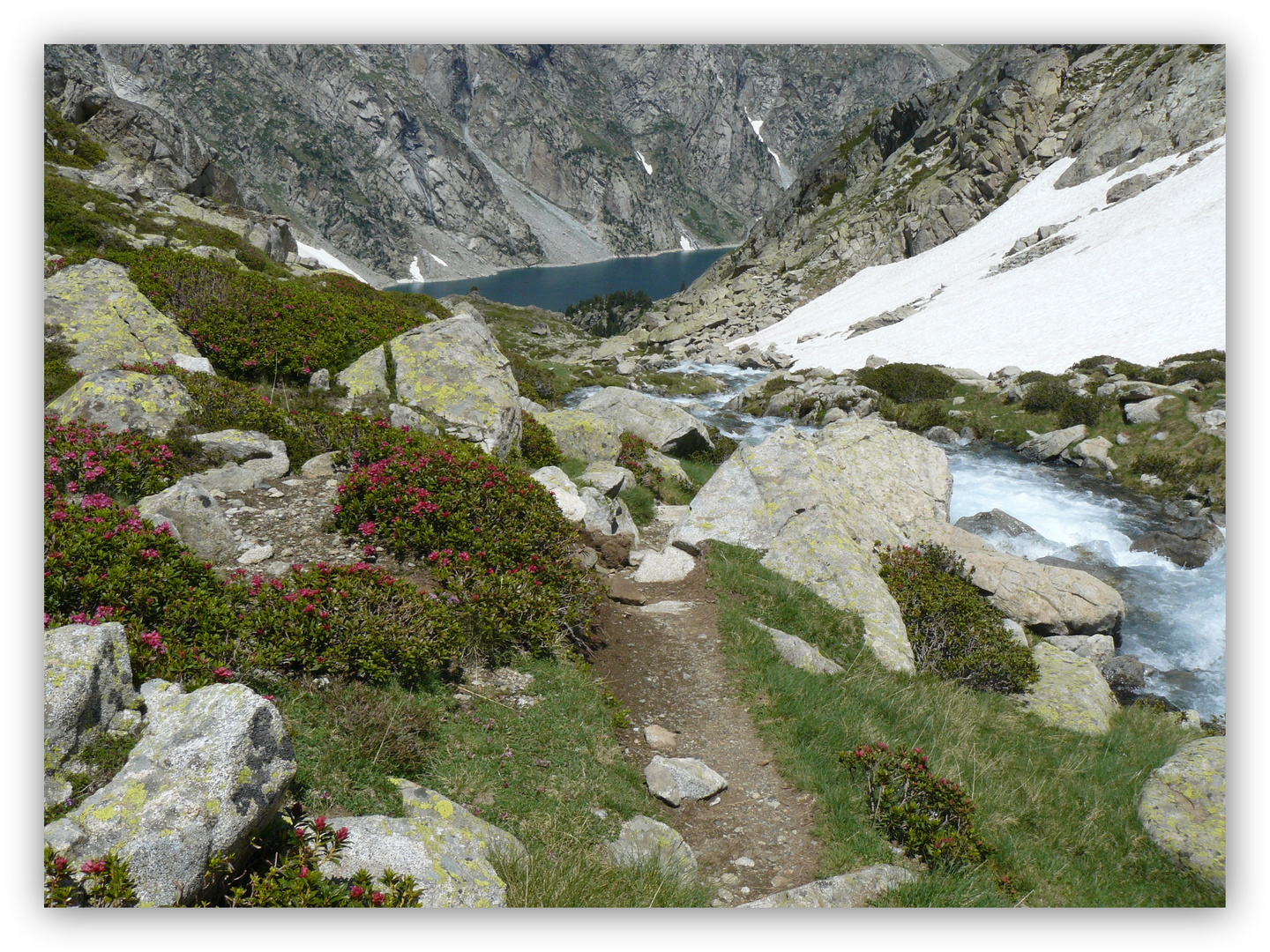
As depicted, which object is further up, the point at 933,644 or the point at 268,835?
the point at 268,835

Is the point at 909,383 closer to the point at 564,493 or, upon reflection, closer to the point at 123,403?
the point at 564,493

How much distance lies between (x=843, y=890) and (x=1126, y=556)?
15.8 m

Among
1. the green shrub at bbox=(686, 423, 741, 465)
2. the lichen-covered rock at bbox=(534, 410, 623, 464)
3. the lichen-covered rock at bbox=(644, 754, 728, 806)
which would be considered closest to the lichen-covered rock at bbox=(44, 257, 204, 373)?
the lichen-covered rock at bbox=(534, 410, 623, 464)

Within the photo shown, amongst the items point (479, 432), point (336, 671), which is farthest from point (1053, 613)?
point (336, 671)

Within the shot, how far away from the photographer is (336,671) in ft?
18.5

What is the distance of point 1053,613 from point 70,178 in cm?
3343

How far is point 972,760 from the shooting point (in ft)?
24.0

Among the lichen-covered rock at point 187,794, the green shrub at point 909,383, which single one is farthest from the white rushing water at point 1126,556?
the lichen-covered rock at point 187,794

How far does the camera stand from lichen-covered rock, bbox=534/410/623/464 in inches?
637

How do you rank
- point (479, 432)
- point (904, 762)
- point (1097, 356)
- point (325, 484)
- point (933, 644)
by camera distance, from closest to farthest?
point (904, 762) < point (325, 484) < point (933, 644) < point (479, 432) < point (1097, 356)

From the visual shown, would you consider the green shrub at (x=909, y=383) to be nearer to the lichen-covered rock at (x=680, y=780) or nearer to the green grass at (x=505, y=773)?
the lichen-covered rock at (x=680, y=780)

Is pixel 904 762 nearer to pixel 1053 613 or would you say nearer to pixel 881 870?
pixel 881 870

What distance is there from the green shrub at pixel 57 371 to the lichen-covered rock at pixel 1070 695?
52.7ft

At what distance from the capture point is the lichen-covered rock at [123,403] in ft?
28.6
